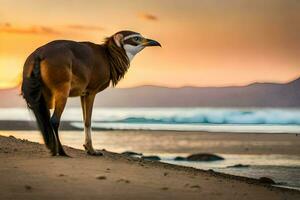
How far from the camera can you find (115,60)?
1262 centimetres

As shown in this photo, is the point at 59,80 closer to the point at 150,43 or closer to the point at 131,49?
the point at 131,49

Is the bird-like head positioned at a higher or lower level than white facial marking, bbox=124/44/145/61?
higher

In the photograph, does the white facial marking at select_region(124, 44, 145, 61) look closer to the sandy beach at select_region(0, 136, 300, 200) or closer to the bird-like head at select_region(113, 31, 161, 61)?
the bird-like head at select_region(113, 31, 161, 61)

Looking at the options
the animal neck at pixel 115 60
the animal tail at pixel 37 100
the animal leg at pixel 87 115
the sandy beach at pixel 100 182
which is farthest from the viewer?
the animal neck at pixel 115 60

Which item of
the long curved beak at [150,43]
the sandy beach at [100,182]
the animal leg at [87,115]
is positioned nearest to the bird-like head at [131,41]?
the long curved beak at [150,43]

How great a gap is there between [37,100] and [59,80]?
463 millimetres

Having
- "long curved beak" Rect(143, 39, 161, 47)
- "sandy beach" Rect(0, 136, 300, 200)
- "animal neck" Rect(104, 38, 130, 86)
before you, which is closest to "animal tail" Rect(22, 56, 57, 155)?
"sandy beach" Rect(0, 136, 300, 200)

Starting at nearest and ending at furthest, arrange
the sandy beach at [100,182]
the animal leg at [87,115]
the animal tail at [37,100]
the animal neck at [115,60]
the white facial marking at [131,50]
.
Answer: the sandy beach at [100,182] → the animal tail at [37,100] → the animal leg at [87,115] → the animal neck at [115,60] → the white facial marking at [131,50]

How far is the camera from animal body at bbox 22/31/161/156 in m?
11.1

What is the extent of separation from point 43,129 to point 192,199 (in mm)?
3454

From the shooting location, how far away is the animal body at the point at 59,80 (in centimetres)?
1105

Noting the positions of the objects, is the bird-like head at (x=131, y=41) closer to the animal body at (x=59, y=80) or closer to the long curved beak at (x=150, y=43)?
the long curved beak at (x=150, y=43)

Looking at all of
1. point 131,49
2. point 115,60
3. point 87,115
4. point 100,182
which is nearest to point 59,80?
point 87,115

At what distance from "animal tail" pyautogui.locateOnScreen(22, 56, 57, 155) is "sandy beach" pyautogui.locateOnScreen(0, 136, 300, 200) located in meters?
0.44
